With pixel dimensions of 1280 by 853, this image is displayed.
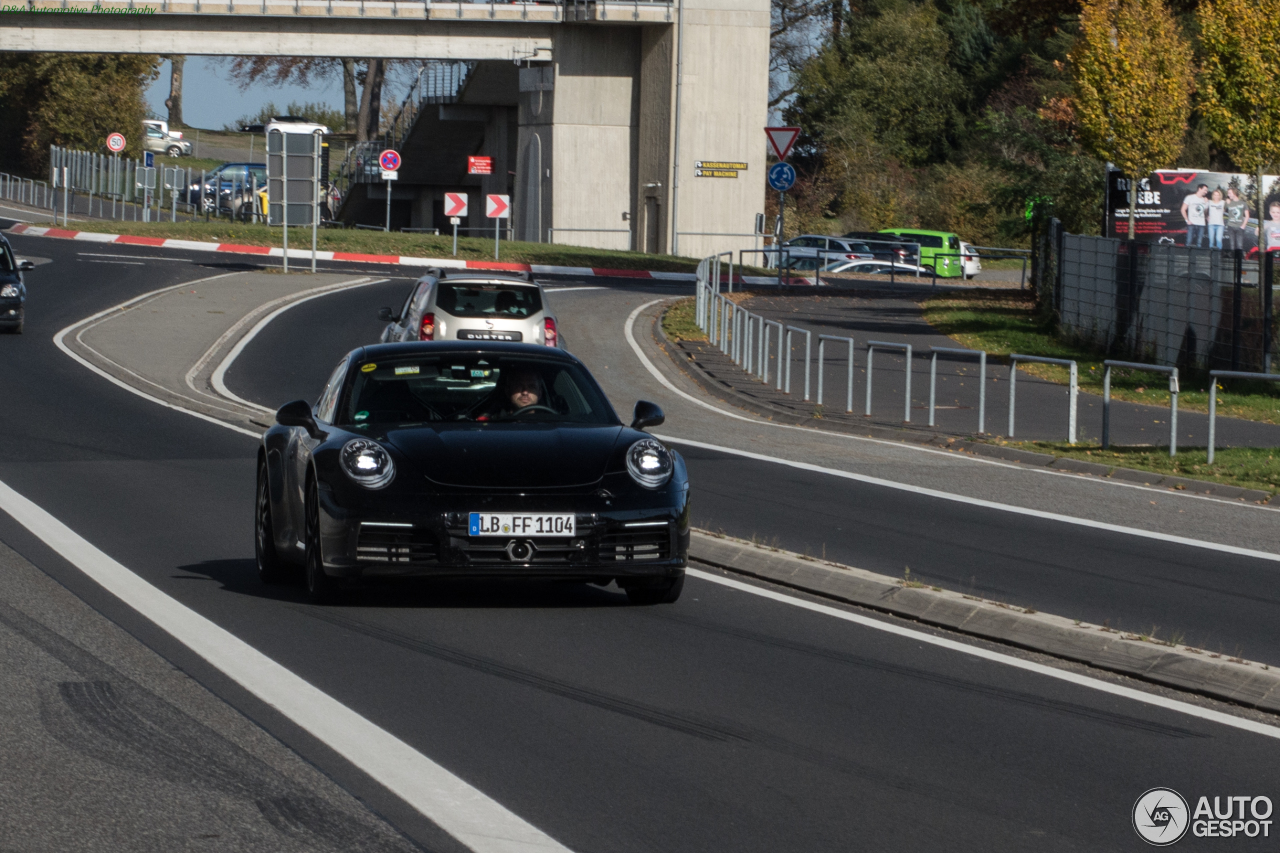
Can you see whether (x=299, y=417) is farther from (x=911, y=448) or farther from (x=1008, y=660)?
(x=911, y=448)

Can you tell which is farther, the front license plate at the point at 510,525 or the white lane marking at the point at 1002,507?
the white lane marking at the point at 1002,507

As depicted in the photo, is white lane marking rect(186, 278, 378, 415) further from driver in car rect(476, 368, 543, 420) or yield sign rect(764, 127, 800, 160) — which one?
driver in car rect(476, 368, 543, 420)

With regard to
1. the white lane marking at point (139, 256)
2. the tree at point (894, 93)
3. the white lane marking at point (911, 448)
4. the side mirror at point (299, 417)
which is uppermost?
the tree at point (894, 93)

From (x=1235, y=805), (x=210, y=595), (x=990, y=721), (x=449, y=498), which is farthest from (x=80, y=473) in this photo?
(x=1235, y=805)

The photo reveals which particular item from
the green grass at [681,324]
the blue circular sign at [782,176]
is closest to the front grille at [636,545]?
the green grass at [681,324]

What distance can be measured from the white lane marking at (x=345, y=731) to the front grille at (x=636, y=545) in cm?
173

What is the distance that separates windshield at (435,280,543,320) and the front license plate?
1382cm

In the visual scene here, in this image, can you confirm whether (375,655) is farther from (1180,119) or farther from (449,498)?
(1180,119)

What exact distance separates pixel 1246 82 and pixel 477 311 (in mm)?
11854

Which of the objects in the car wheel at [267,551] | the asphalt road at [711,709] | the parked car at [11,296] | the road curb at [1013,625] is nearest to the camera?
the asphalt road at [711,709]

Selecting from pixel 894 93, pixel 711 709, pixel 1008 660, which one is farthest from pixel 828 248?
pixel 711 709

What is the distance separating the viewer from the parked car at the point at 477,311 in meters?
21.8

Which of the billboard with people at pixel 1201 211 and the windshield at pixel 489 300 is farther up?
the billboard with people at pixel 1201 211

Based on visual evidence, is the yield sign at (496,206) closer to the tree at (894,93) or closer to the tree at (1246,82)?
the tree at (1246,82)
